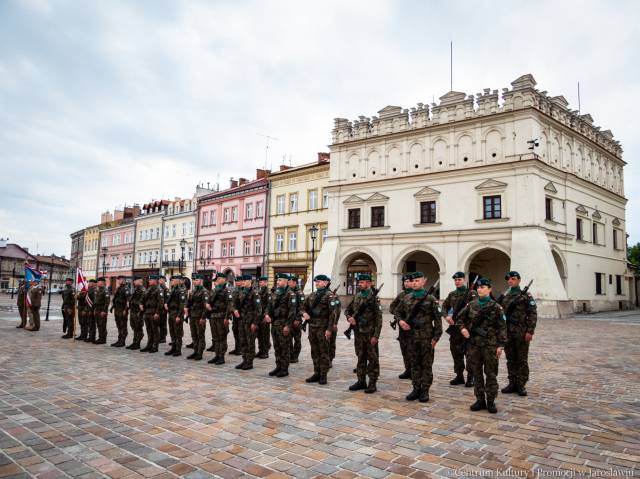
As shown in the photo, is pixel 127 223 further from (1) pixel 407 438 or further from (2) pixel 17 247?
(1) pixel 407 438

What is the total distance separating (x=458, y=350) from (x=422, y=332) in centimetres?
161

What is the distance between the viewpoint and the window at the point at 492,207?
27391 millimetres

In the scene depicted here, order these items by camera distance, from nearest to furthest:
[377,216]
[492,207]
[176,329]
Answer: [176,329], [492,207], [377,216]

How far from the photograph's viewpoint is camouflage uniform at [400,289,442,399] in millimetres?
6867

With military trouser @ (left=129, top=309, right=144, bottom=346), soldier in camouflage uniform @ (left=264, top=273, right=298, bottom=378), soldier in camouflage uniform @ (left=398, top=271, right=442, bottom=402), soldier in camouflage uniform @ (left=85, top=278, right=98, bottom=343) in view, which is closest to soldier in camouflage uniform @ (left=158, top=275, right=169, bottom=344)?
military trouser @ (left=129, top=309, right=144, bottom=346)

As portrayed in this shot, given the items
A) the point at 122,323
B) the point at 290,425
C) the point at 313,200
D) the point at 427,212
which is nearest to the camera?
the point at 290,425

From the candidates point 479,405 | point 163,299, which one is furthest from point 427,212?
point 479,405

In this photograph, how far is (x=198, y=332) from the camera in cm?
1072

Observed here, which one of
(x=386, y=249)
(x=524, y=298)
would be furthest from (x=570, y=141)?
(x=524, y=298)

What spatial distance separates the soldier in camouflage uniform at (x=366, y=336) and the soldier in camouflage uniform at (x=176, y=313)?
16.7ft

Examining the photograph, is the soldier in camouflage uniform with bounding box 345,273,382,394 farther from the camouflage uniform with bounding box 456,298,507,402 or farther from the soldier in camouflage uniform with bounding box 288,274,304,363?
the soldier in camouflage uniform with bounding box 288,274,304,363

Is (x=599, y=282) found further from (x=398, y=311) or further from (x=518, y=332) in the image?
(x=398, y=311)

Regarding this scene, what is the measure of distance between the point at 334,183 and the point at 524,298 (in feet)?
88.7

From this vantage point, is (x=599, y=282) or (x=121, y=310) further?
(x=599, y=282)
